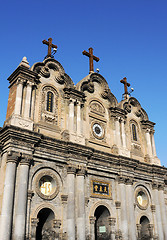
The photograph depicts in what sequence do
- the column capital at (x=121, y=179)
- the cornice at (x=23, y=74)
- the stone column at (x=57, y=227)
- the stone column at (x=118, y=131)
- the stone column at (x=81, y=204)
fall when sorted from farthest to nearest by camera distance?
1. the stone column at (x=118, y=131)
2. the column capital at (x=121, y=179)
3. the cornice at (x=23, y=74)
4. the stone column at (x=81, y=204)
5. the stone column at (x=57, y=227)

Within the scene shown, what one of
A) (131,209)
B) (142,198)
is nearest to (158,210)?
(142,198)

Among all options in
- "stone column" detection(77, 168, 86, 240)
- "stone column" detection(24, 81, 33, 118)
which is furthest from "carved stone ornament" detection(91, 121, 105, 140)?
"stone column" detection(24, 81, 33, 118)

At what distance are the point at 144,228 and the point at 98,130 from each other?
9.34 metres

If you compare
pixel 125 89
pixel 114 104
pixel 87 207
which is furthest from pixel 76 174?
pixel 125 89

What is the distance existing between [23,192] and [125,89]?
1644 cm

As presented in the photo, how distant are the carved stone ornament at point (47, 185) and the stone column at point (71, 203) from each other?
0.88m

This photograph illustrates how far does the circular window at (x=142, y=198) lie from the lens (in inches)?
923

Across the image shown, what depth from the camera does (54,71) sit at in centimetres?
2180

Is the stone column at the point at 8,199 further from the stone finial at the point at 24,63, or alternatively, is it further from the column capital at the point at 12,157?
the stone finial at the point at 24,63

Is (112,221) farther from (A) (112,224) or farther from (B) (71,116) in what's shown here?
(B) (71,116)

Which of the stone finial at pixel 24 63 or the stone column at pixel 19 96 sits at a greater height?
the stone finial at pixel 24 63

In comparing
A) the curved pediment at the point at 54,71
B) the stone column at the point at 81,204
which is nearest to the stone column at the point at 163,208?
the stone column at the point at 81,204

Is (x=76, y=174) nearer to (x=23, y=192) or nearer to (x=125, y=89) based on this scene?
(x=23, y=192)

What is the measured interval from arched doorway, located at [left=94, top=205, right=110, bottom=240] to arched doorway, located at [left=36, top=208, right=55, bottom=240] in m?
4.56
